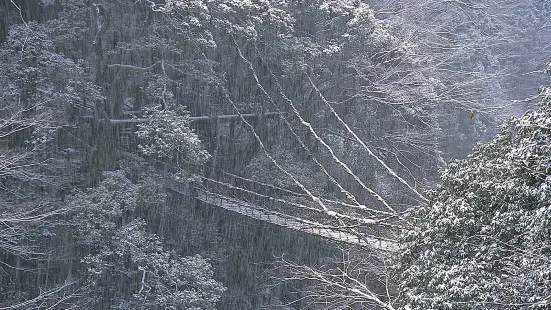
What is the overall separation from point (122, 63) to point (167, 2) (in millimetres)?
1756

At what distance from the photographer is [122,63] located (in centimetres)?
1130

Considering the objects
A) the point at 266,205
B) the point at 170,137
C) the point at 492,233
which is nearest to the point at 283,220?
the point at 266,205

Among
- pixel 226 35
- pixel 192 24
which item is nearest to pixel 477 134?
pixel 226 35

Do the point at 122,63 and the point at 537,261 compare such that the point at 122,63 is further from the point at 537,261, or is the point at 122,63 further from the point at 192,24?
the point at 537,261

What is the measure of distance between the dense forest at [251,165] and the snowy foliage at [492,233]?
2cm

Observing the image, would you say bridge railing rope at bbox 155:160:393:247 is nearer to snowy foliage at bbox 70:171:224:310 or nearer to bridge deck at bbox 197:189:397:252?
bridge deck at bbox 197:189:397:252

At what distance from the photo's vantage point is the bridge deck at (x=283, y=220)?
9734mm

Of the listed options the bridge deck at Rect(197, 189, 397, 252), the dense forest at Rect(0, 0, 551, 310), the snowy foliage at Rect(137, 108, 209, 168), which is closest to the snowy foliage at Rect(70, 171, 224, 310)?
the dense forest at Rect(0, 0, 551, 310)

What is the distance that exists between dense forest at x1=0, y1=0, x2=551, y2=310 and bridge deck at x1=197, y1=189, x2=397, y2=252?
57 mm

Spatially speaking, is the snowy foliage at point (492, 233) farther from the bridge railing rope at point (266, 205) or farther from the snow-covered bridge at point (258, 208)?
the snow-covered bridge at point (258, 208)

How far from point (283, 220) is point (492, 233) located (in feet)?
22.5

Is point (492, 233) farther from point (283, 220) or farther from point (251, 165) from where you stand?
point (251, 165)

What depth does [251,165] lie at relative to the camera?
13133mm

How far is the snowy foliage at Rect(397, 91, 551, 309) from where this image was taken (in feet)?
13.4
